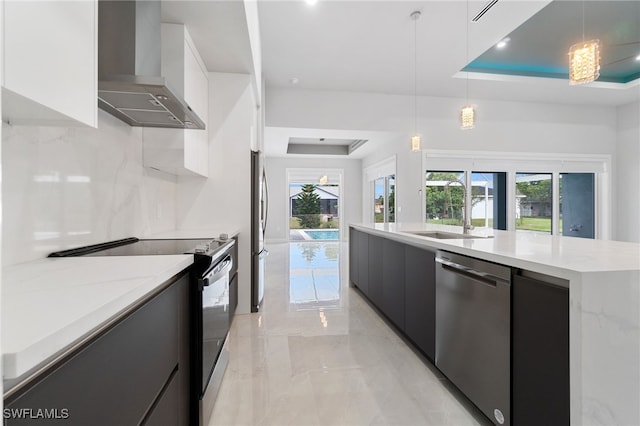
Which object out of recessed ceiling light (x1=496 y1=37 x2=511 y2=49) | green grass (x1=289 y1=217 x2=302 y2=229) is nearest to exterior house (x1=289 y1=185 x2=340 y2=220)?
green grass (x1=289 y1=217 x2=302 y2=229)

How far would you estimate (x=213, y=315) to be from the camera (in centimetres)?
163

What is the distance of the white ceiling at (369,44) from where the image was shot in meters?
2.57

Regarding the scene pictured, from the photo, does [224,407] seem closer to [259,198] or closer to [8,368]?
[8,368]

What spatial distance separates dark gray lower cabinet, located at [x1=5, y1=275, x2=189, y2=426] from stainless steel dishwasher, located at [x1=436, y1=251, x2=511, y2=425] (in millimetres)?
1377

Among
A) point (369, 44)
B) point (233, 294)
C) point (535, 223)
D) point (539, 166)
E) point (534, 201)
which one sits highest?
point (369, 44)

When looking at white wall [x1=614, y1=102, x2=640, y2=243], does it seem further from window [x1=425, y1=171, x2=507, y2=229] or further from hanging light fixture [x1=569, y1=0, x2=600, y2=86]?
hanging light fixture [x1=569, y1=0, x2=600, y2=86]

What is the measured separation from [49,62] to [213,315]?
124cm

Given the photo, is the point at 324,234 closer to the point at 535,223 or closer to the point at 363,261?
the point at 535,223

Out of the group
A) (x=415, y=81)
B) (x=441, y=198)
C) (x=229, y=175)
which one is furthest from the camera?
(x=441, y=198)

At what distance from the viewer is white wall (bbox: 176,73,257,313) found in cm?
313

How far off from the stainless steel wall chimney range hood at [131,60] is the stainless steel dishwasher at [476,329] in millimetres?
1798

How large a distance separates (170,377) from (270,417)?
0.69 metres

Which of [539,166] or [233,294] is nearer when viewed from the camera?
[233,294]

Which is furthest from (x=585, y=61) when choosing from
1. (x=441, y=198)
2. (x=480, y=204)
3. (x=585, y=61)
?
(x=480, y=204)
